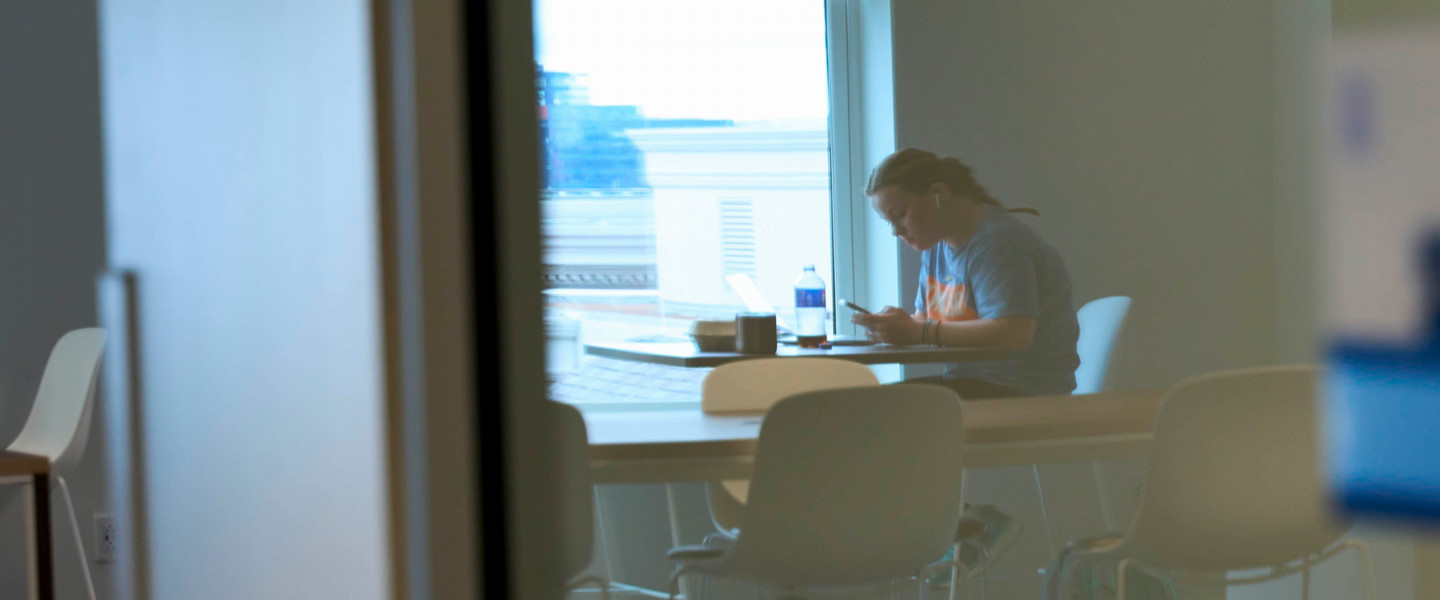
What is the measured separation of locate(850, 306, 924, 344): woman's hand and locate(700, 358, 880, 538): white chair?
3 centimetres

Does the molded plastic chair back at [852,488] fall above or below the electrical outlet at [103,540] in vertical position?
above

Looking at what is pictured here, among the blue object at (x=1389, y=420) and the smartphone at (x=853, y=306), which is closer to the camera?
the blue object at (x=1389, y=420)

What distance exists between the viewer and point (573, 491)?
79 centimetres

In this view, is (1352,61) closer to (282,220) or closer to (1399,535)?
(1399,535)

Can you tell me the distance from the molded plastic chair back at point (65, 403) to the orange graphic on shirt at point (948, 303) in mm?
2768

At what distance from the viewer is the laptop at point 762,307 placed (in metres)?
0.72

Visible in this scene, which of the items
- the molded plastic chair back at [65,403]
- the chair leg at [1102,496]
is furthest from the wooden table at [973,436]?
the molded plastic chair back at [65,403]

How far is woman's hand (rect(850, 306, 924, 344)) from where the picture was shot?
70cm

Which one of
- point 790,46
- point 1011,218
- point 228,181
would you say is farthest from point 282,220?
point 1011,218

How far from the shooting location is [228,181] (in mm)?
1137

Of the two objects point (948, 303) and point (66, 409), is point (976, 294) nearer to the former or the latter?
point (948, 303)

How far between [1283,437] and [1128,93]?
0.69 ft

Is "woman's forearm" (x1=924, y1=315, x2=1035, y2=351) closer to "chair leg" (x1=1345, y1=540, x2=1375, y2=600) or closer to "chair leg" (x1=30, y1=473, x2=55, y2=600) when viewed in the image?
"chair leg" (x1=1345, y1=540, x2=1375, y2=600)

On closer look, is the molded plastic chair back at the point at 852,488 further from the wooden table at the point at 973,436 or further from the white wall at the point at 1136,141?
the white wall at the point at 1136,141
